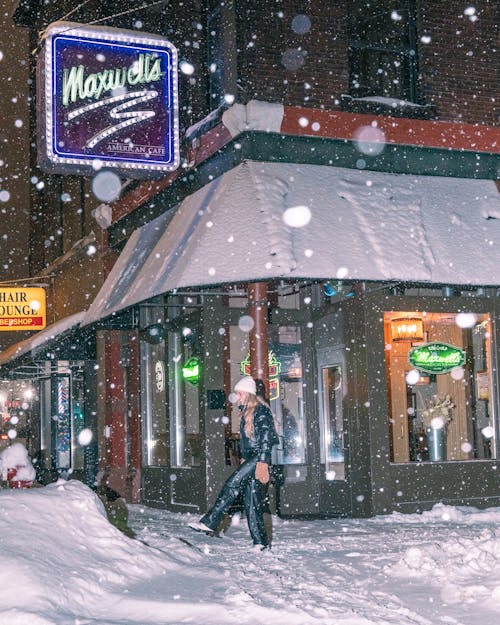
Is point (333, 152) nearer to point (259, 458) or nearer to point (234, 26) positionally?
point (234, 26)

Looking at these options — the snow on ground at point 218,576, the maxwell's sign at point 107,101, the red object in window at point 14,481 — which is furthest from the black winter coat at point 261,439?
the maxwell's sign at point 107,101

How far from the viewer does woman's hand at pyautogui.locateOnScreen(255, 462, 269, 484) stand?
9648 mm

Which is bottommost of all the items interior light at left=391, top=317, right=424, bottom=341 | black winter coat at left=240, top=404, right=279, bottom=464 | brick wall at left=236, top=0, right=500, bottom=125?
black winter coat at left=240, top=404, right=279, bottom=464

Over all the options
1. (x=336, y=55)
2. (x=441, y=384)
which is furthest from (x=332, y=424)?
(x=336, y=55)

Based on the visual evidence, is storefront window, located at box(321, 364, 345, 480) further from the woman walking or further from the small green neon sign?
the woman walking

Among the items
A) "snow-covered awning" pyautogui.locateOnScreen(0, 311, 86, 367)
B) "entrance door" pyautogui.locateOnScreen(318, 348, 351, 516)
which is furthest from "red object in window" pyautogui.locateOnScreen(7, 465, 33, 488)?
"snow-covered awning" pyautogui.locateOnScreen(0, 311, 86, 367)

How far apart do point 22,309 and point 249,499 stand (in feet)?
50.1

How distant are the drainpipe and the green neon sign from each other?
7.12ft

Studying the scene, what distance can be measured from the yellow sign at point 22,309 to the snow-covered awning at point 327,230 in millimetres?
10972

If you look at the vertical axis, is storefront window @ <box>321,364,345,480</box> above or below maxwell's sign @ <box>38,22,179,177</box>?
below

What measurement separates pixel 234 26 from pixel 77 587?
866 cm

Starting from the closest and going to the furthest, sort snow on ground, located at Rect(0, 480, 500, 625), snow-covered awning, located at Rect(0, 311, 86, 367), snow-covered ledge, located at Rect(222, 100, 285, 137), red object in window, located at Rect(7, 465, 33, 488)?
snow on ground, located at Rect(0, 480, 500, 625) < red object in window, located at Rect(7, 465, 33, 488) < snow-covered ledge, located at Rect(222, 100, 285, 137) < snow-covered awning, located at Rect(0, 311, 86, 367)

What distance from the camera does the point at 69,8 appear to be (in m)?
19.6

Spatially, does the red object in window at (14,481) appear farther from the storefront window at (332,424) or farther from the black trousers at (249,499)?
the storefront window at (332,424)
